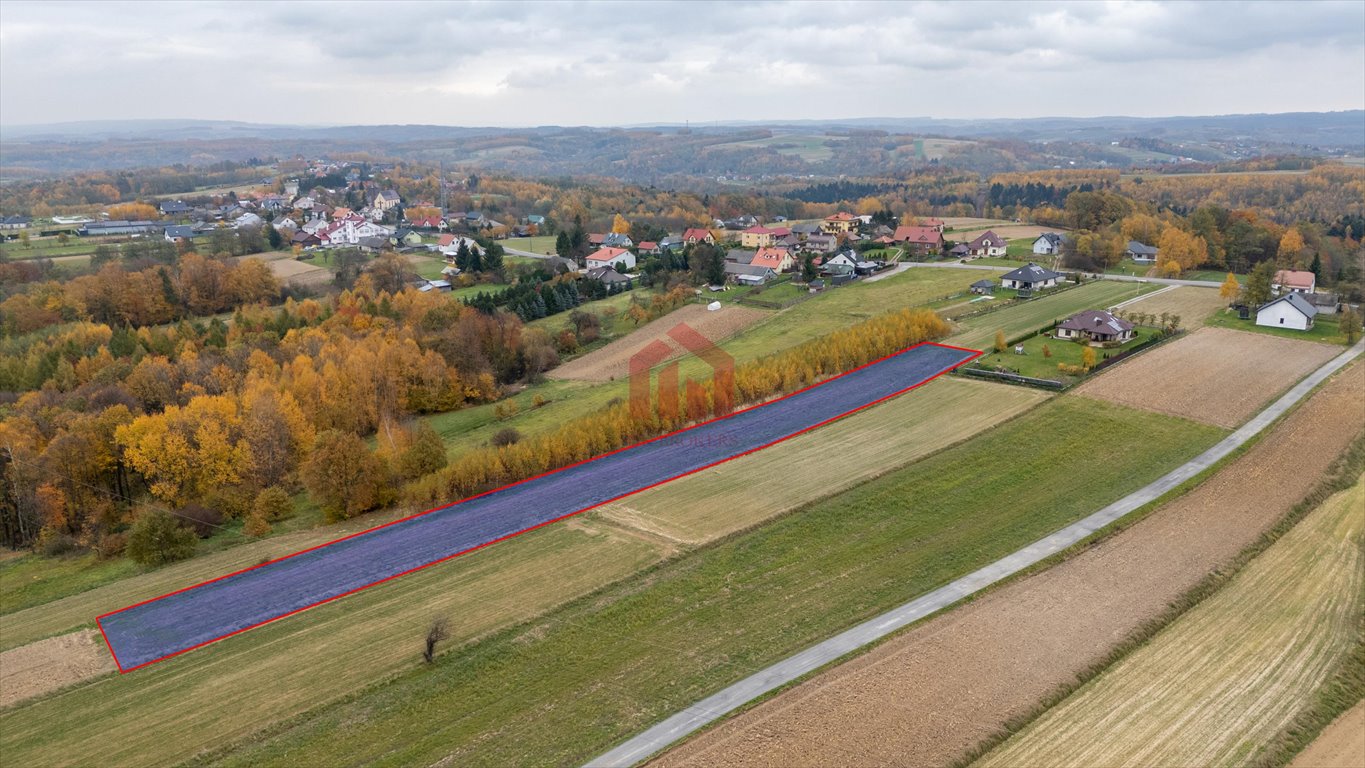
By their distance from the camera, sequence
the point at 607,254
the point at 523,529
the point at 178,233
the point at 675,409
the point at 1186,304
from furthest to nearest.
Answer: the point at 178,233, the point at 607,254, the point at 1186,304, the point at 675,409, the point at 523,529

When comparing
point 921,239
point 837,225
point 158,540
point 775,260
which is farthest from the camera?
point 837,225

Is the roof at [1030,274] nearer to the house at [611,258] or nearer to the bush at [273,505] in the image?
the house at [611,258]

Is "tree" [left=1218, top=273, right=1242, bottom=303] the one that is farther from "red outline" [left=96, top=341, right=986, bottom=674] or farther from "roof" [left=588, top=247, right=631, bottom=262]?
"roof" [left=588, top=247, right=631, bottom=262]

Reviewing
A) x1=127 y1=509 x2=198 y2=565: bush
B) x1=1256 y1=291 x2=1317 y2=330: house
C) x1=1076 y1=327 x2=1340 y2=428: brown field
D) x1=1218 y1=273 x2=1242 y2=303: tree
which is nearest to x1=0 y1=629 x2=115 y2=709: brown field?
x1=127 y1=509 x2=198 y2=565: bush

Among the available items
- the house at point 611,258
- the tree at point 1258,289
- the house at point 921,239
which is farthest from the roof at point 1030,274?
the house at point 611,258

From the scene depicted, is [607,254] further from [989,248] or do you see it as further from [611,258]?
[989,248]

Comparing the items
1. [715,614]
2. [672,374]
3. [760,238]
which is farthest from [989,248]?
[715,614]
